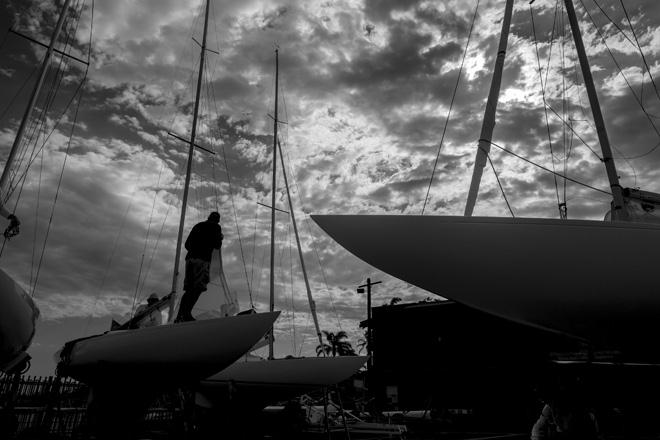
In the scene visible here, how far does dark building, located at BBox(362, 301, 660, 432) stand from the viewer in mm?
14578

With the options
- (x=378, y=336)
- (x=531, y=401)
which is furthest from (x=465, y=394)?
(x=378, y=336)

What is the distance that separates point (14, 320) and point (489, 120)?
5.69 m

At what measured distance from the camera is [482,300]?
11.4 ft

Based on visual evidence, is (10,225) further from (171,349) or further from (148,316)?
(148,316)

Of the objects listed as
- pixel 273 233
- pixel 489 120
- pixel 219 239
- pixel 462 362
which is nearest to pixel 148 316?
pixel 219 239

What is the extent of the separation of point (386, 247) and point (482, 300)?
940 mm

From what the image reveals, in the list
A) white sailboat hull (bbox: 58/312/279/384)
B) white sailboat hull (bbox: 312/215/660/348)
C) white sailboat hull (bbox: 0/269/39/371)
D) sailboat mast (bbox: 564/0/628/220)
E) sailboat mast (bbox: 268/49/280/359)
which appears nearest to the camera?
white sailboat hull (bbox: 312/215/660/348)

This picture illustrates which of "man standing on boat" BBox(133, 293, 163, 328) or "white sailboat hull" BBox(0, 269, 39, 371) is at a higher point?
"man standing on boat" BBox(133, 293, 163, 328)

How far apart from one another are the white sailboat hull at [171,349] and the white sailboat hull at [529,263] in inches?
87.2

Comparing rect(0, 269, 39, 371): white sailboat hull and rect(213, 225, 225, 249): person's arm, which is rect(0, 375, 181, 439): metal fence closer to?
rect(0, 269, 39, 371): white sailboat hull

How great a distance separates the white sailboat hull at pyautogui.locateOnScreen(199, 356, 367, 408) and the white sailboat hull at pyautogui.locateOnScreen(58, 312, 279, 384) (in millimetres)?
1917

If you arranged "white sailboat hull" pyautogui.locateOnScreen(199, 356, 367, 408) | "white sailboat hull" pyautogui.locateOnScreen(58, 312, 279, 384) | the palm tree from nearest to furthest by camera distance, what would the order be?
"white sailboat hull" pyautogui.locateOnScreen(58, 312, 279, 384)
"white sailboat hull" pyautogui.locateOnScreen(199, 356, 367, 408)
the palm tree

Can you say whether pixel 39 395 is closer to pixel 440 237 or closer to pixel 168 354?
pixel 168 354

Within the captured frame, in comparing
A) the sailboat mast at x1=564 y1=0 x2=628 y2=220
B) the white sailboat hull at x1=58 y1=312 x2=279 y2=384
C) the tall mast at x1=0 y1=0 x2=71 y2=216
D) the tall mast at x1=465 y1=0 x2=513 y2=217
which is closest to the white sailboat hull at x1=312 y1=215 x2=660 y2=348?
the tall mast at x1=465 y1=0 x2=513 y2=217
